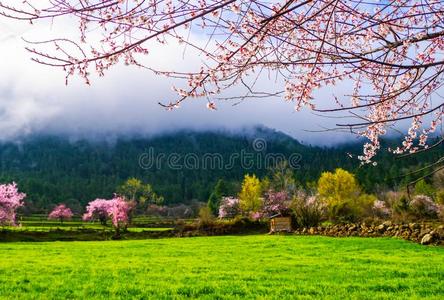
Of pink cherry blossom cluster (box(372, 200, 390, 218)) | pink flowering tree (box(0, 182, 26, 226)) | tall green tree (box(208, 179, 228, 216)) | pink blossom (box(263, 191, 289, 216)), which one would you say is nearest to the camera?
pink flowering tree (box(0, 182, 26, 226))

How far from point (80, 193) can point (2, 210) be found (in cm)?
10112

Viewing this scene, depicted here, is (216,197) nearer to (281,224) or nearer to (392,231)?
(281,224)

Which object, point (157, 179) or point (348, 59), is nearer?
point (348, 59)

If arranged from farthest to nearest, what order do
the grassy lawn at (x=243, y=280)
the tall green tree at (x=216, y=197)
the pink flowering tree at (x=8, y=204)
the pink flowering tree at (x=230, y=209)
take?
1. the tall green tree at (x=216, y=197)
2. the pink flowering tree at (x=230, y=209)
3. the pink flowering tree at (x=8, y=204)
4. the grassy lawn at (x=243, y=280)

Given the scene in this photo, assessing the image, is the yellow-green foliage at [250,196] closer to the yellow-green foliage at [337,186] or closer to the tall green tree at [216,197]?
the yellow-green foliage at [337,186]

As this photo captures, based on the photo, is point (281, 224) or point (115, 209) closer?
point (281, 224)

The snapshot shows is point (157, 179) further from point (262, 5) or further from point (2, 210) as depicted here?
point (262, 5)

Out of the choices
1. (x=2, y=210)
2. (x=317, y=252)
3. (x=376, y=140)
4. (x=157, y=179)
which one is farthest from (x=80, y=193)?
(x=376, y=140)

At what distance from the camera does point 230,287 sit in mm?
8117

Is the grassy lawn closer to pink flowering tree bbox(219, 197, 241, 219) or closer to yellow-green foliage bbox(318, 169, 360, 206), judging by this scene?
yellow-green foliage bbox(318, 169, 360, 206)

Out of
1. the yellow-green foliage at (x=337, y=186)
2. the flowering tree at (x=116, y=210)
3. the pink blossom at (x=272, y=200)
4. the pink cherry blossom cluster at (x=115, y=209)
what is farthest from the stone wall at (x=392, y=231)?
the yellow-green foliage at (x=337, y=186)

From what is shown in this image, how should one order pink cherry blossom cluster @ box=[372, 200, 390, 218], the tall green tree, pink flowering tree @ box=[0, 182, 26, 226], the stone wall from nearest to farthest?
1. the stone wall
2. pink flowering tree @ box=[0, 182, 26, 226]
3. pink cherry blossom cluster @ box=[372, 200, 390, 218]
4. the tall green tree

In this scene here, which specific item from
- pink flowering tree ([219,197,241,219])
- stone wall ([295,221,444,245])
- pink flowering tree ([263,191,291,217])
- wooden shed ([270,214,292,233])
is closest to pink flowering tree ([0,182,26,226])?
wooden shed ([270,214,292,233])

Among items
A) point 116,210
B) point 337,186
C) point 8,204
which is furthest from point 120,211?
point 337,186
